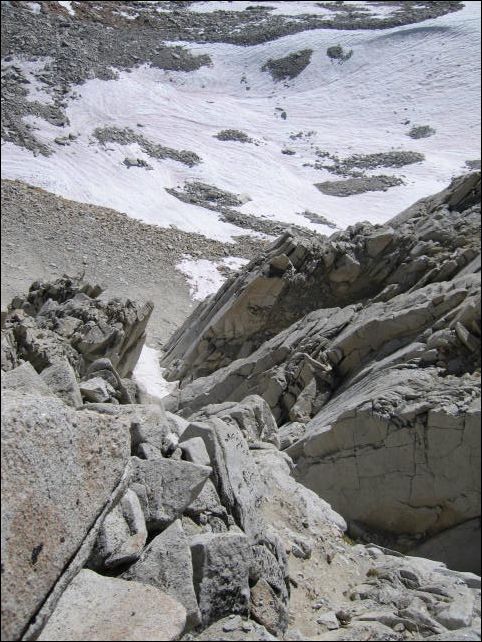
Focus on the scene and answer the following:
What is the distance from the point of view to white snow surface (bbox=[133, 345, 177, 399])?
19.8 m

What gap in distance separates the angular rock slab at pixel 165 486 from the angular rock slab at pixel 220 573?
1.42 feet

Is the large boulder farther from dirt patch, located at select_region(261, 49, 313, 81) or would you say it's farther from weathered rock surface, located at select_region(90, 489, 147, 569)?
dirt patch, located at select_region(261, 49, 313, 81)

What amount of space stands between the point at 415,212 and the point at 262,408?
7975 mm

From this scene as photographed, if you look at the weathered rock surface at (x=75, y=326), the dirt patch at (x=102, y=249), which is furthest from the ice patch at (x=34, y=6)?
the weathered rock surface at (x=75, y=326)

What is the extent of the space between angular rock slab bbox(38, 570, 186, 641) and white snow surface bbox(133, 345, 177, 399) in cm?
1356

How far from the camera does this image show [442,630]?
6.58 m

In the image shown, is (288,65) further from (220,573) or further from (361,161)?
(220,573)

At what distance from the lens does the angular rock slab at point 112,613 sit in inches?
189

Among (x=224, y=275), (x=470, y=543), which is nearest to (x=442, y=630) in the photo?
(x=470, y=543)

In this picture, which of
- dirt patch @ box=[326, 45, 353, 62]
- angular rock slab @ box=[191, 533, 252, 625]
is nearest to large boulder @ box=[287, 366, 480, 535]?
angular rock slab @ box=[191, 533, 252, 625]

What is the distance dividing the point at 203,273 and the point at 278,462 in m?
20.9

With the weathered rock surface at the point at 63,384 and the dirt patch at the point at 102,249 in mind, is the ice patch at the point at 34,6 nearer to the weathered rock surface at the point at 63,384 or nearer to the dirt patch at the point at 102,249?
the dirt patch at the point at 102,249

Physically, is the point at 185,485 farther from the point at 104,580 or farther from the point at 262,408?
the point at 262,408

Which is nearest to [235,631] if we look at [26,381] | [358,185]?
[26,381]
